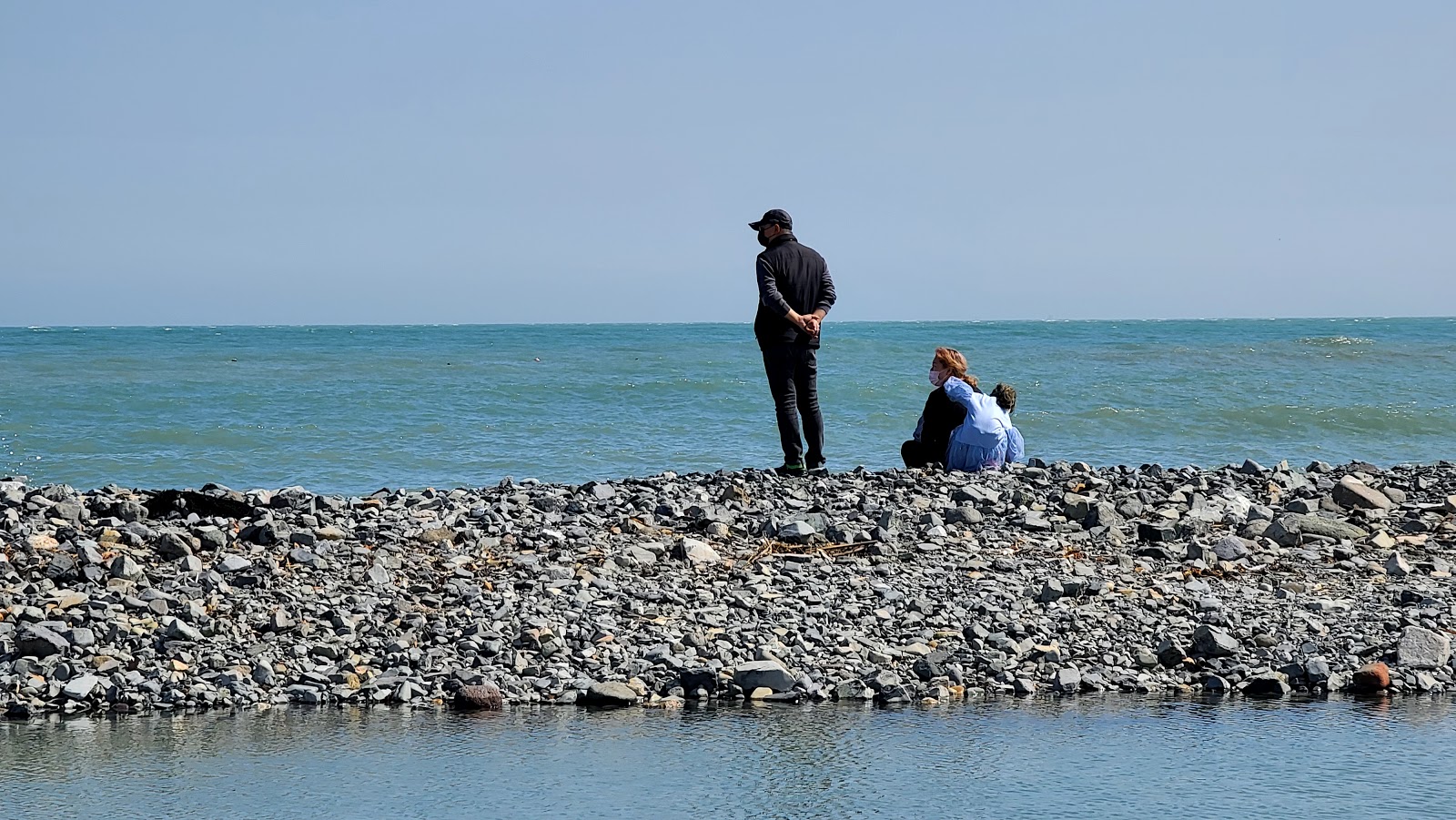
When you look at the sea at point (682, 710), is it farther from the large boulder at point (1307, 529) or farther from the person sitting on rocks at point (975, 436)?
the person sitting on rocks at point (975, 436)

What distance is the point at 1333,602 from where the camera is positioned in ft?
21.9

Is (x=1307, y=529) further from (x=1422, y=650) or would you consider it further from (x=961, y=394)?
(x=961, y=394)

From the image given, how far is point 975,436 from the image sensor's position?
414 inches

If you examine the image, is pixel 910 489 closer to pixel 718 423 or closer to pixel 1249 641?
pixel 1249 641

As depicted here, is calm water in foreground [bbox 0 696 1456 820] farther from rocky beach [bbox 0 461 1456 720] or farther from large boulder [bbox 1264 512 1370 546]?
large boulder [bbox 1264 512 1370 546]

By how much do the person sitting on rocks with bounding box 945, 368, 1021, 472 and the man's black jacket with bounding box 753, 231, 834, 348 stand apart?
3.72 feet

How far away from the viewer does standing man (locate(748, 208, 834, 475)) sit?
1024cm

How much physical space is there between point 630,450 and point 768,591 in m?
9.20

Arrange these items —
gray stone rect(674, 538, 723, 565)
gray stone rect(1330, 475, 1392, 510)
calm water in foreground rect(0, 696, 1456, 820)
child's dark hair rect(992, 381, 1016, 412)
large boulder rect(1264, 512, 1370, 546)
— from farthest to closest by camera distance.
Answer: child's dark hair rect(992, 381, 1016, 412) → gray stone rect(1330, 475, 1392, 510) → large boulder rect(1264, 512, 1370, 546) → gray stone rect(674, 538, 723, 565) → calm water in foreground rect(0, 696, 1456, 820)

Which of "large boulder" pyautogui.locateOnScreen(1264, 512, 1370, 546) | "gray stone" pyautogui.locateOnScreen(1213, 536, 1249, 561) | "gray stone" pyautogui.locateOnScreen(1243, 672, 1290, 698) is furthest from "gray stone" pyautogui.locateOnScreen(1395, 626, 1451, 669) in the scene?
"large boulder" pyautogui.locateOnScreen(1264, 512, 1370, 546)

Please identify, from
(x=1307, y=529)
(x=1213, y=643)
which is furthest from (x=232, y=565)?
(x=1307, y=529)

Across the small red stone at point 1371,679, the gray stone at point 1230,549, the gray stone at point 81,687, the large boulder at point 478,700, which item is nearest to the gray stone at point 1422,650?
the small red stone at point 1371,679

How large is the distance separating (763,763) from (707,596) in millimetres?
2060

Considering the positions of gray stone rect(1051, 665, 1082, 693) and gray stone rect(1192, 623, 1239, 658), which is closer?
gray stone rect(1051, 665, 1082, 693)
